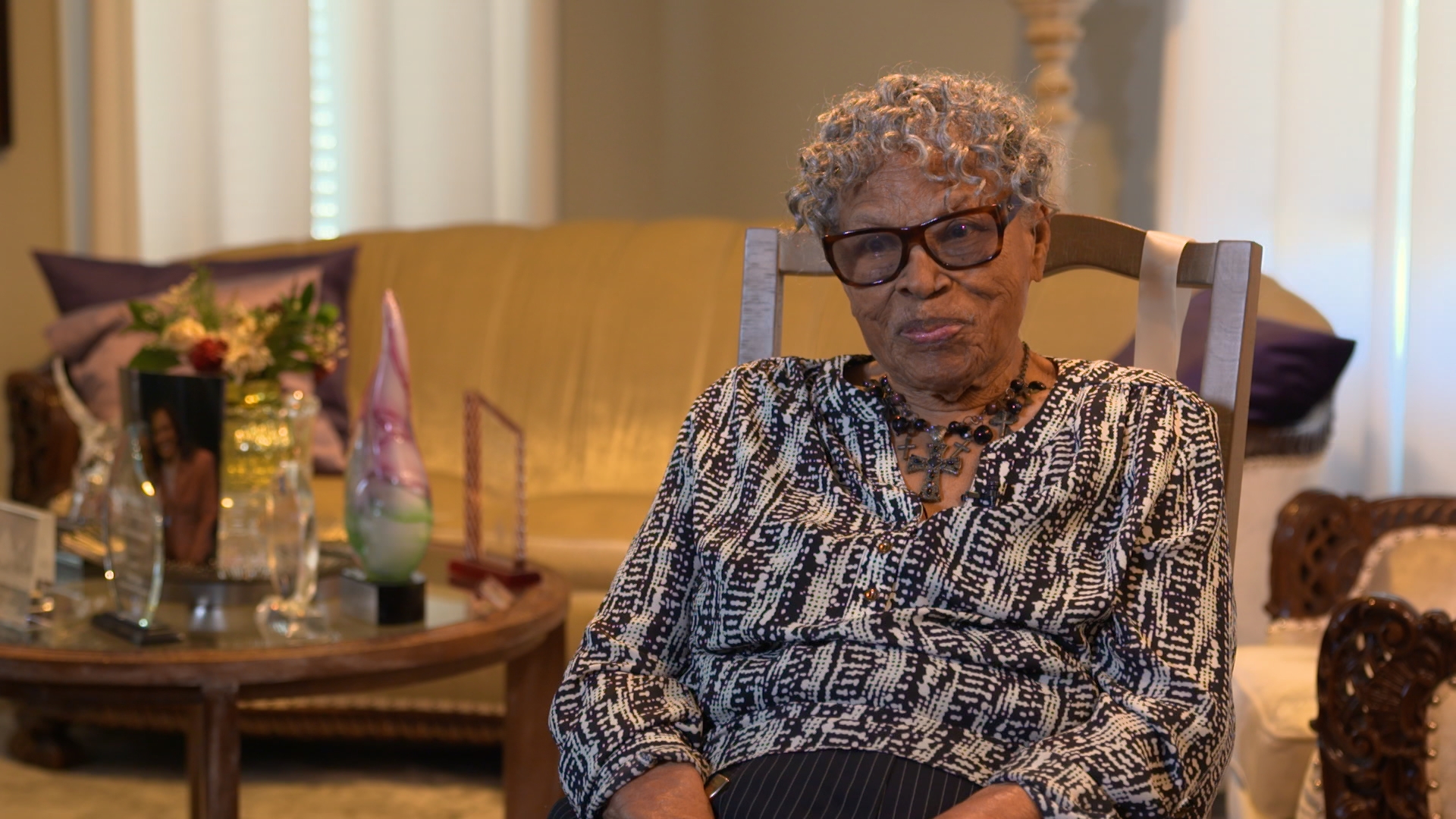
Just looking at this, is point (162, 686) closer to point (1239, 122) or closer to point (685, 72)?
point (1239, 122)

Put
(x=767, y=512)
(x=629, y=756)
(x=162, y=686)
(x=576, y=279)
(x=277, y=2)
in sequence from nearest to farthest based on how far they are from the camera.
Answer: (x=629, y=756), (x=767, y=512), (x=162, y=686), (x=576, y=279), (x=277, y=2)

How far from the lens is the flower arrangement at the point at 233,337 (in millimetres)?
2078

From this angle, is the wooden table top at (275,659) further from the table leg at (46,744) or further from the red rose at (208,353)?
the table leg at (46,744)

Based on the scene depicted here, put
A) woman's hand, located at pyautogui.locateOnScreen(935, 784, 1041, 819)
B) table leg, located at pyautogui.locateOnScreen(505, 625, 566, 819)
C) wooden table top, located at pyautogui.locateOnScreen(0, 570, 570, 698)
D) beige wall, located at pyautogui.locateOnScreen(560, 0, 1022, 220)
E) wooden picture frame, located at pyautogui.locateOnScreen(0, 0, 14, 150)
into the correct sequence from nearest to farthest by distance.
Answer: woman's hand, located at pyautogui.locateOnScreen(935, 784, 1041, 819), wooden table top, located at pyautogui.locateOnScreen(0, 570, 570, 698), table leg, located at pyautogui.locateOnScreen(505, 625, 566, 819), wooden picture frame, located at pyautogui.locateOnScreen(0, 0, 14, 150), beige wall, located at pyautogui.locateOnScreen(560, 0, 1022, 220)

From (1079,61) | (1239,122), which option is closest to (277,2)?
(1079,61)

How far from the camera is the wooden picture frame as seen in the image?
3.72m

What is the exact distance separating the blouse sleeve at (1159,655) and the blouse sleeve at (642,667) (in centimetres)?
28

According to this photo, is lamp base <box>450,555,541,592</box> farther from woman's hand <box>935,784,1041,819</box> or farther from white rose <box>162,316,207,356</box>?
woman's hand <box>935,784,1041,819</box>

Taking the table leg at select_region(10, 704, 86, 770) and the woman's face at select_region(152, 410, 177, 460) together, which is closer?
the woman's face at select_region(152, 410, 177, 460)

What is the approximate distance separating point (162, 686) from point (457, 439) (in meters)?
1.73

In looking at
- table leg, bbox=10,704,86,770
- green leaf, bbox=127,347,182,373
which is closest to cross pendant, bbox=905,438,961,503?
green leaf, bbox=127,347,182,373

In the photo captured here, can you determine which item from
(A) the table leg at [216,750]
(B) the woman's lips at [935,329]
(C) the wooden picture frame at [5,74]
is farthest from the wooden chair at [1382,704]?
(C) the wooden picture frame at [5,74]

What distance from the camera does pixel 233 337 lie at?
209 cm

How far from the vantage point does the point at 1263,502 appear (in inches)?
96.3
